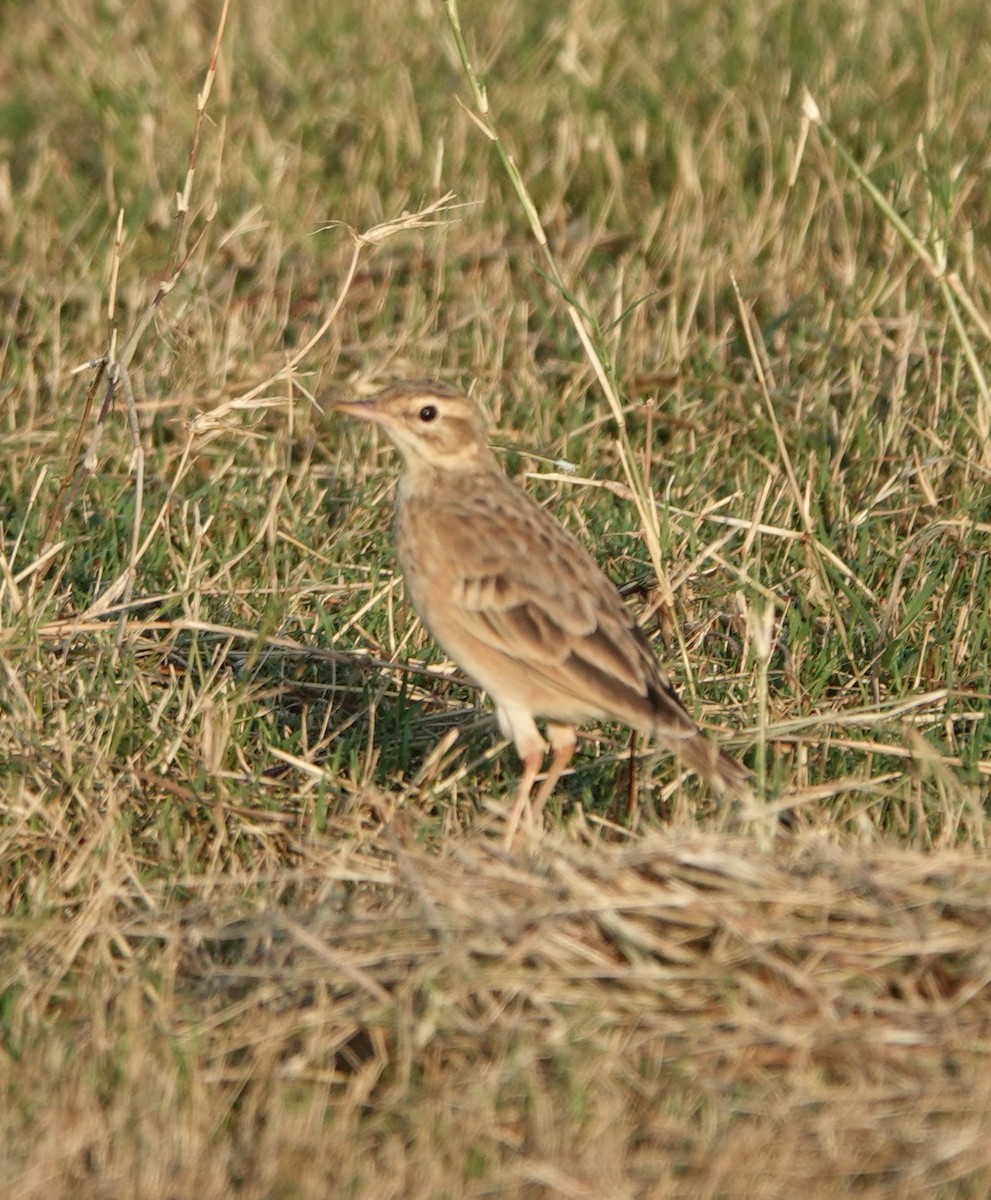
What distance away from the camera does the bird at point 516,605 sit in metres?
5.39

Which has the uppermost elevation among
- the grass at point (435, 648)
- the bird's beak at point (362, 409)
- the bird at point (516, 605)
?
the bird's beak at point (362, 409)

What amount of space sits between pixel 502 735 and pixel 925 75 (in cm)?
487

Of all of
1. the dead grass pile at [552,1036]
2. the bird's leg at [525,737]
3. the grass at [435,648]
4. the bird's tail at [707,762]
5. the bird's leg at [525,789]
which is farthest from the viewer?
the bird's leg at [525,737]

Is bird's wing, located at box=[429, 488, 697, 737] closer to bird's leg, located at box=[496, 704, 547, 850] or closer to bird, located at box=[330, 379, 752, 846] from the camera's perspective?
bird, located at box=[330, 379, 752, 846]

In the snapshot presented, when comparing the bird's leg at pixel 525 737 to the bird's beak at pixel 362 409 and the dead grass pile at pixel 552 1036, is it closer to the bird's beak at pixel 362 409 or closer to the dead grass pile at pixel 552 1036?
the dead grass pile at pixel 552 1036

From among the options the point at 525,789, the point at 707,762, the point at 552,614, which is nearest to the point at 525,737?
the point at 525,789

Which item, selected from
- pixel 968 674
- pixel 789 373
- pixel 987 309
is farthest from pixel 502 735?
pixel 987 309

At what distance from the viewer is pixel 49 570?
22.7ft

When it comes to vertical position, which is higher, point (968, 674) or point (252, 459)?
point (968, 674)

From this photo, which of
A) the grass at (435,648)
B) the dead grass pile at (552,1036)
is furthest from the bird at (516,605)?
the dead grass pile at (552,1036)

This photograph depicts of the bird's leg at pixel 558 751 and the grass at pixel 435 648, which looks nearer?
the grass at pixel 435 648

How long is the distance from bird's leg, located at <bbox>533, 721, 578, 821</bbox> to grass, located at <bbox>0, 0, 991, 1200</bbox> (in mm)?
148

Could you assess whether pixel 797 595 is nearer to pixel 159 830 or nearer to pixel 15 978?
pixel 159 830

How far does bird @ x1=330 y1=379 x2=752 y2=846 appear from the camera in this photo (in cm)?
539
